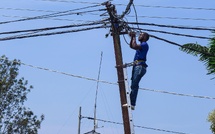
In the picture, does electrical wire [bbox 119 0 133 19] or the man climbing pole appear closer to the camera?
the man climbing pole

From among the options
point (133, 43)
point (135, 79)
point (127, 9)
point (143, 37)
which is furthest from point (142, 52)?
point (127, 9)

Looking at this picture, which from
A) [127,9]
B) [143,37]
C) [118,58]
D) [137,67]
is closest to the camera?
[137,67]

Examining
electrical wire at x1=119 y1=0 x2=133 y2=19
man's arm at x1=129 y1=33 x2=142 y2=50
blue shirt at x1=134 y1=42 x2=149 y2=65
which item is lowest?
blue shirt at x1=134 y1=42 x2=149 y2=65

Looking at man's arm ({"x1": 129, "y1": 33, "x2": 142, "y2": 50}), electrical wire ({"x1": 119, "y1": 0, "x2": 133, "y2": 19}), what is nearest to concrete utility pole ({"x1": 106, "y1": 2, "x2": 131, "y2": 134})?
electrical wire ({"x1": 119, "y1": 0, "x2": 133, "y2": 19})

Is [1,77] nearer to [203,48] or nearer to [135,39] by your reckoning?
[203,48]

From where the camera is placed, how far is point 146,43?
43.7ft

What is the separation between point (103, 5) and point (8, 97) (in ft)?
67.0

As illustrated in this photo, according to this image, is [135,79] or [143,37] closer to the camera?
[135,79]

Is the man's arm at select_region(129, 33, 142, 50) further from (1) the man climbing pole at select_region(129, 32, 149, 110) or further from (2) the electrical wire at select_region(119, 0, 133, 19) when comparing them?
(2) the electrical wire at select_region(119, 0, 133, 19)

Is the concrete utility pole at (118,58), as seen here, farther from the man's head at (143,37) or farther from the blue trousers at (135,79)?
the man's head at (143,37)

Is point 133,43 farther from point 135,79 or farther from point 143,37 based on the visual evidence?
point 135,79

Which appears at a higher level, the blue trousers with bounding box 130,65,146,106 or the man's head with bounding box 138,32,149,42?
the man's head with bounding box 138,32,149,42

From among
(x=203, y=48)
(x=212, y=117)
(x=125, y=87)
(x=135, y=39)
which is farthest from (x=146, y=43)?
(x=212, y=117)

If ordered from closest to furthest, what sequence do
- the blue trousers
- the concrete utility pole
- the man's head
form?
the concrete utility pole, the blue trousers, the man's head
